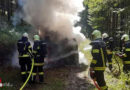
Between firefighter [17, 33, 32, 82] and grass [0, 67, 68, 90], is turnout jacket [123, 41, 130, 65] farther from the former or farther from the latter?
firefighter [17, 33, 32, 82]

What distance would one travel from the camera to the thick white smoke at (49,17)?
10859 mm

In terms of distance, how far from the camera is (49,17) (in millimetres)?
11047

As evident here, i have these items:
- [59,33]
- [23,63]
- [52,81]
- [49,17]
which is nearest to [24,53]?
[23,63]

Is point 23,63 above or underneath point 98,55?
underneath

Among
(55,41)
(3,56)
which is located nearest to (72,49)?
(55,41)

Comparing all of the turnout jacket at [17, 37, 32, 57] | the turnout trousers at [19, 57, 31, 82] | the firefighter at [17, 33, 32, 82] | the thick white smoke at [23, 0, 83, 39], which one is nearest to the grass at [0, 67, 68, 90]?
the turnout trousers at [19, 57, 31, 82]

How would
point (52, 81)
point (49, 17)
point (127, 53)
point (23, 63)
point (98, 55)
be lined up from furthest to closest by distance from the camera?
point (49, 17)
point (52, 81)
point (23, 63)
point (127, 53)
point (98, 55)

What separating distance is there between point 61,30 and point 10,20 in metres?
4.26

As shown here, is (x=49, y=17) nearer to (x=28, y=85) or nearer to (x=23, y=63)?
(x=23, y=63)

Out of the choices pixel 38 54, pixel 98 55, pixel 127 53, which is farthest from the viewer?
pixel 38 54

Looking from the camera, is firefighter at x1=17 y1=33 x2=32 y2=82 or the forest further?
the forest

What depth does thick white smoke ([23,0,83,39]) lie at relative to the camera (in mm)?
10859

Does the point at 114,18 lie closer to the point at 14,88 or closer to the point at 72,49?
the point at 72,49

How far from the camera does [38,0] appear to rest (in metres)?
10.6
